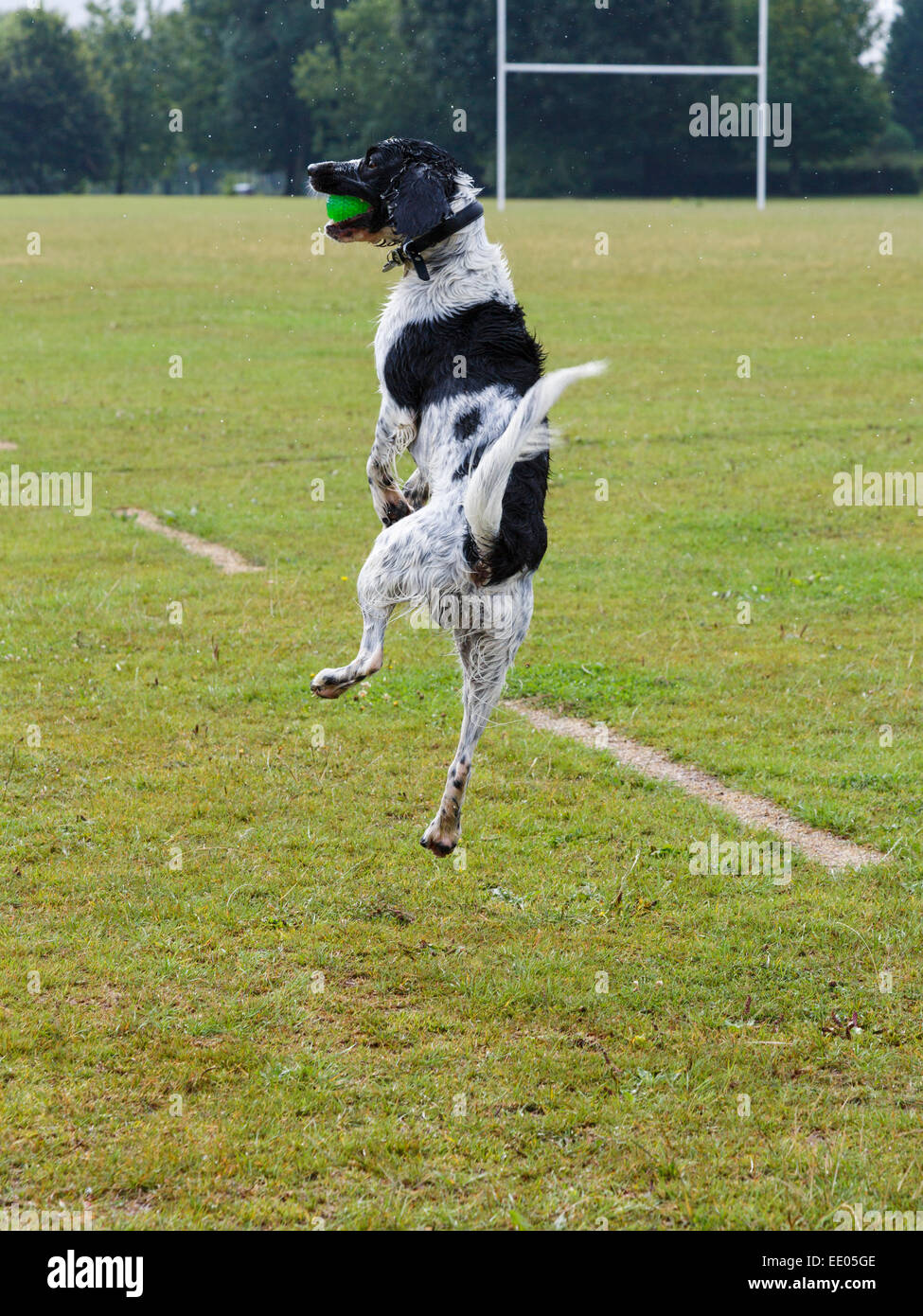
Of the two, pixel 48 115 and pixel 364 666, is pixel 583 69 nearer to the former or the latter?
pixel 364 666

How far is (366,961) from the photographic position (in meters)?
5.52

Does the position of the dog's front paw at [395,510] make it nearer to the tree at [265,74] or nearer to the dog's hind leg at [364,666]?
the dog's hind leg at [364,666]

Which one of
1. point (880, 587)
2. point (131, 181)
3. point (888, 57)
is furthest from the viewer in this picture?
point (131, 181)

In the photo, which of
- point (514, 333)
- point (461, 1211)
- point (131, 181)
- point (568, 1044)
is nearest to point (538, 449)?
point (514, 333)

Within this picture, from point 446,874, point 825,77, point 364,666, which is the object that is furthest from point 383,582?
point 825,77

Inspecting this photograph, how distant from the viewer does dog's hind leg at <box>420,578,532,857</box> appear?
17.0 feet

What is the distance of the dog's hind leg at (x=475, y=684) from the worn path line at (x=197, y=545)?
5953 mm

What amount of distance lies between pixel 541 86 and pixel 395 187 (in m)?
34.9

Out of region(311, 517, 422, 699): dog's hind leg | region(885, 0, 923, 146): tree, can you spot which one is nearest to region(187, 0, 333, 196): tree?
region(885, 0, 923, 146): tree

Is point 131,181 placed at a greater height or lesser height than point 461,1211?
greater

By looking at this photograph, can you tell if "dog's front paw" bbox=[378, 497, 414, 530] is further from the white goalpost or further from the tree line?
the white goalpost

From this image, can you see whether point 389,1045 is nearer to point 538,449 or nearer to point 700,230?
point 538,449

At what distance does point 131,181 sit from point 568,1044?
255 ft

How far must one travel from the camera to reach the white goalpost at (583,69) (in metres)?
32.9
